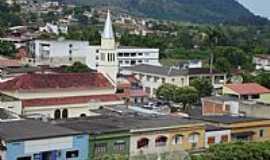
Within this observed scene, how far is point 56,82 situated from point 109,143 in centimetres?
1067

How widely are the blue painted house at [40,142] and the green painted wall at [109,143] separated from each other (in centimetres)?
27

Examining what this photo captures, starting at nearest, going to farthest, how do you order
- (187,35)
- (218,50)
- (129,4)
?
(218,50)
(187,35)
(129,4)

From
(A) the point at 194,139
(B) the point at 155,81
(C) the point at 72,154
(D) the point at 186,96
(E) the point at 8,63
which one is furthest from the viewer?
(B) the point at 155,81

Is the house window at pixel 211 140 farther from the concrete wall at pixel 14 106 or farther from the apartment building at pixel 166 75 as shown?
the apartment building at pixel 166 75

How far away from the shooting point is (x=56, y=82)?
116 ft

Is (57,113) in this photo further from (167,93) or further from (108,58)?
(167,93)

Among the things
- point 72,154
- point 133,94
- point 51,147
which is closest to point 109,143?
A: point 72,154

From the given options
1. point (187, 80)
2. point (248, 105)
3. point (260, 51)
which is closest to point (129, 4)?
point (260, 51)

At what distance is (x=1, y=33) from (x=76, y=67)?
25019 mm

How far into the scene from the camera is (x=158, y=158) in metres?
24.8

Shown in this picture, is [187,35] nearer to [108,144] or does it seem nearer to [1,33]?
[1,33]

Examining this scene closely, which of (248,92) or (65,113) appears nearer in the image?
(65,113)

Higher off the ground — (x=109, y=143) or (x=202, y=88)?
(x=109, y=143)

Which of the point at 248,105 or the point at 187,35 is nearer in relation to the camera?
the point at 248,105
